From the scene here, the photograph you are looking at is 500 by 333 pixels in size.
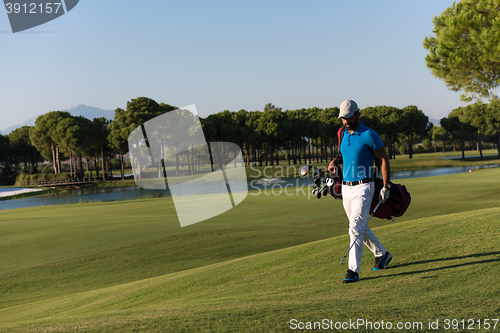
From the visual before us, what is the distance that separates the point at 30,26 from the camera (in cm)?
932

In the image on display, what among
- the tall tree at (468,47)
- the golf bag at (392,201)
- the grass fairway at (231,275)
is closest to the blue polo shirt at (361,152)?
the golf bag at (392,201)

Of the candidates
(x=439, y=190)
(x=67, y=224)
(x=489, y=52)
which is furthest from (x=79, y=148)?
(x=489, y=52)

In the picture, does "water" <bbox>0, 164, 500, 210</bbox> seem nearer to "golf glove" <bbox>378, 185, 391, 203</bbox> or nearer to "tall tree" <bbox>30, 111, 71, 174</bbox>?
"tall tree" <bbox>30, 111, 71, 174</bbox>

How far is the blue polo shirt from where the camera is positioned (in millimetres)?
5051

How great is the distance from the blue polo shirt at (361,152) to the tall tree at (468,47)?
10554 millimetres

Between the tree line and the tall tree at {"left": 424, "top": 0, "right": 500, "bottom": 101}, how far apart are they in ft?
176

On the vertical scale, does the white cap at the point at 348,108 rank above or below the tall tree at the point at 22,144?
below

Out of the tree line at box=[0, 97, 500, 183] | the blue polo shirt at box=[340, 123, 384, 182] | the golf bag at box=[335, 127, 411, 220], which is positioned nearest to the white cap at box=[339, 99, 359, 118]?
the blue polo shirt at box=[340, 123, 384, 182]

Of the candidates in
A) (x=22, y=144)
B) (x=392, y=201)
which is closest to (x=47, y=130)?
(x=22, y=144)

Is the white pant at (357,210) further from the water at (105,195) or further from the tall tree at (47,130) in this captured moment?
the tall tree at (47,130)

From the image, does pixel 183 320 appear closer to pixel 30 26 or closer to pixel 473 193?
pixel 30 26

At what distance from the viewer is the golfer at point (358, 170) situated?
505 centimetres

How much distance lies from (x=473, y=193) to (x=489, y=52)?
1006 cm

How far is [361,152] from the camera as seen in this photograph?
16.8 ft
